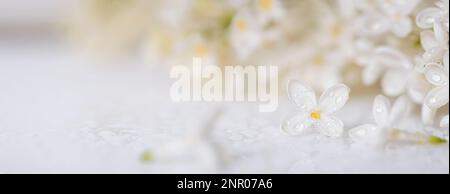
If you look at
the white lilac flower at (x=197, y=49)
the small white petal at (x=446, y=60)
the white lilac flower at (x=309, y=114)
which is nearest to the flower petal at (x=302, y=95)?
the white lilac flower at (x=309, y=114)

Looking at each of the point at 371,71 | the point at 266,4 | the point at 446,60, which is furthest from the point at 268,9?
the point at 446,60

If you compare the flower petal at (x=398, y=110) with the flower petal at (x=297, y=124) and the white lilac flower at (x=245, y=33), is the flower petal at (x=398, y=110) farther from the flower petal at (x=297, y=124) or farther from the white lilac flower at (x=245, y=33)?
the white lilac flower at (x=245, y=33)

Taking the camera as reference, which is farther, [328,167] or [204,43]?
[204,43]

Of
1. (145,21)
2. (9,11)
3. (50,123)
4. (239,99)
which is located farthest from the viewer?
(9,11)

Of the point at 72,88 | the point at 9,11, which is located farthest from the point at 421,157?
the point at 9,11

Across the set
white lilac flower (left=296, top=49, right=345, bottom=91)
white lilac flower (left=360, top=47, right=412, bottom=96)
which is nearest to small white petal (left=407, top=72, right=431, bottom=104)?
white lilac flower (left=360, top=47, right=412, bottom=96)

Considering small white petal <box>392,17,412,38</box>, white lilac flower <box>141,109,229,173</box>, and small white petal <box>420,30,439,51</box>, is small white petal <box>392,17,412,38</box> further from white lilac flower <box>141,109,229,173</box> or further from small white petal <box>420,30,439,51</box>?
white lilac flower <box>141,109,229,173</box>

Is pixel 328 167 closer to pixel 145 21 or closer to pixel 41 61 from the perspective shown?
pixel 145 21
